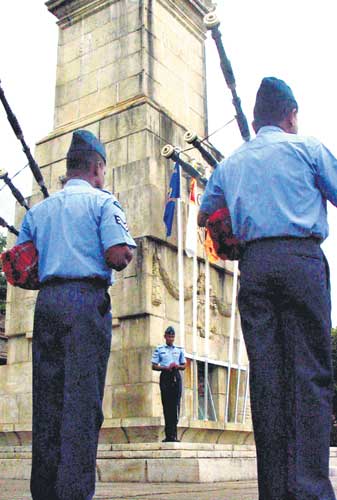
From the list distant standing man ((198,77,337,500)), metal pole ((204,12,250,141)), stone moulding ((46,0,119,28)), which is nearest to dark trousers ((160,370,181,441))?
metal pole ((204,12,250,141))

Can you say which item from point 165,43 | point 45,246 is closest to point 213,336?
point 165,43

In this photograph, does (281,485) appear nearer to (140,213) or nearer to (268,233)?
(268,233)

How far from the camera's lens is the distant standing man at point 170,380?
31.1ft

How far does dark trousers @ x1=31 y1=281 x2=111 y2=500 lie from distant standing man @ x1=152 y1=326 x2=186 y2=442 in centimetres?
656

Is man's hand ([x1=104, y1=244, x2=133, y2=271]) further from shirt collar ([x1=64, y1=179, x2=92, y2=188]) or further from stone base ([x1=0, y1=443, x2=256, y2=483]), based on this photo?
stone base ([x1=0, y1=443, x2=256, y2=483])

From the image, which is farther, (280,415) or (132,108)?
(132,108)

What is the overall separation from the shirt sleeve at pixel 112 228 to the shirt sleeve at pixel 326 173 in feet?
3.15

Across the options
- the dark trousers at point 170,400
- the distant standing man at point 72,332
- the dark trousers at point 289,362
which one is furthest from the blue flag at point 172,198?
the dark trousers at point 289,362

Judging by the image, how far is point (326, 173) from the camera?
298cm

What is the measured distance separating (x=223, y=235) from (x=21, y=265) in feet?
3.61

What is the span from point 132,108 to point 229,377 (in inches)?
223

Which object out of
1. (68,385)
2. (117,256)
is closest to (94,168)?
(117,256)

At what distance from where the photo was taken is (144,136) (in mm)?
12547

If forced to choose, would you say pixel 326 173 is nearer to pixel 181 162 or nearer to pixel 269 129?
pixel 269 129
